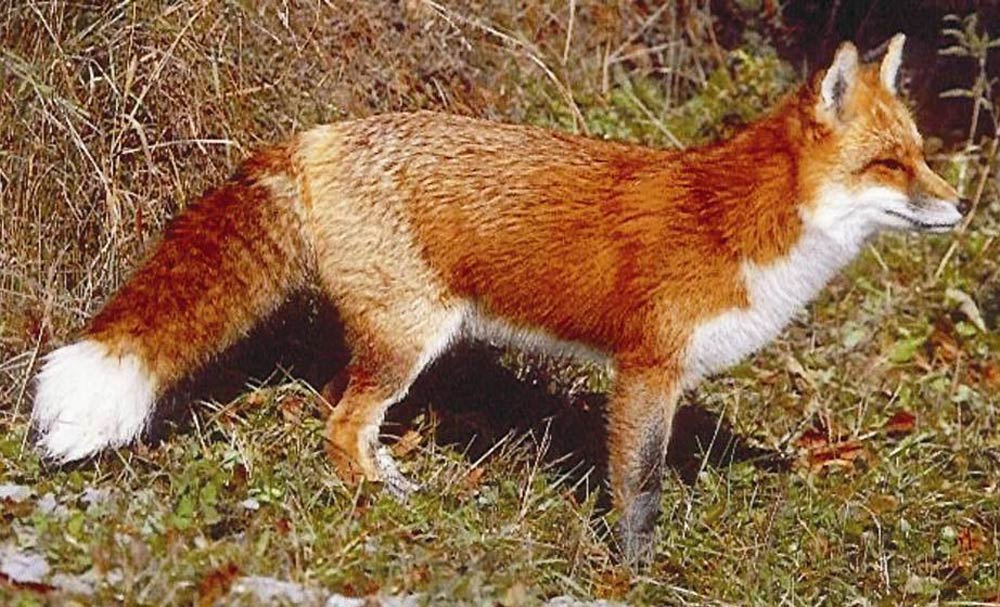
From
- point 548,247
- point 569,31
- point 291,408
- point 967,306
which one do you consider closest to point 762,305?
point 548,247

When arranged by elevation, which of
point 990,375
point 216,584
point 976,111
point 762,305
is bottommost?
point 990,375

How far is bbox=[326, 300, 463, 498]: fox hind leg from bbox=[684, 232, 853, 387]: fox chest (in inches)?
34.1

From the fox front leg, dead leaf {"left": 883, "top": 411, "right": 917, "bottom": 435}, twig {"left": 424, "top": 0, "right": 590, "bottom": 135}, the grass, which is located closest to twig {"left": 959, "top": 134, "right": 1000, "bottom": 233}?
the grass

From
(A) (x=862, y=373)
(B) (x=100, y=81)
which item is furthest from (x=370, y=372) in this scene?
(A) (x=862, y=373)

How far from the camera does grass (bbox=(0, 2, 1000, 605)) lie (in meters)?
4.68

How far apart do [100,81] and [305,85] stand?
0.95 m

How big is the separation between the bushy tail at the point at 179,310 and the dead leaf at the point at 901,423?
109 inches

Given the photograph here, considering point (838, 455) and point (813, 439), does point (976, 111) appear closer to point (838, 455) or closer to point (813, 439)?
point (813, 439)

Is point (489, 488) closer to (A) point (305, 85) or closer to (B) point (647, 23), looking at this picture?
(A) point (305, 85)

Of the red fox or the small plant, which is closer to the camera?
the red fox

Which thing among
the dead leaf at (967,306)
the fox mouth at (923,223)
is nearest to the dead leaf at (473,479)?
the fox mouth at (923,223)

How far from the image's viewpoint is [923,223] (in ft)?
17.3

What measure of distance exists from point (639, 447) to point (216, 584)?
166cm

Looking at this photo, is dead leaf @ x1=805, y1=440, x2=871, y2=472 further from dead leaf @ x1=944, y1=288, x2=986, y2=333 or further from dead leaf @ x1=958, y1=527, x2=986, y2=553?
dead leaf @ x1=944, y1=288, x2=986, y2=333
